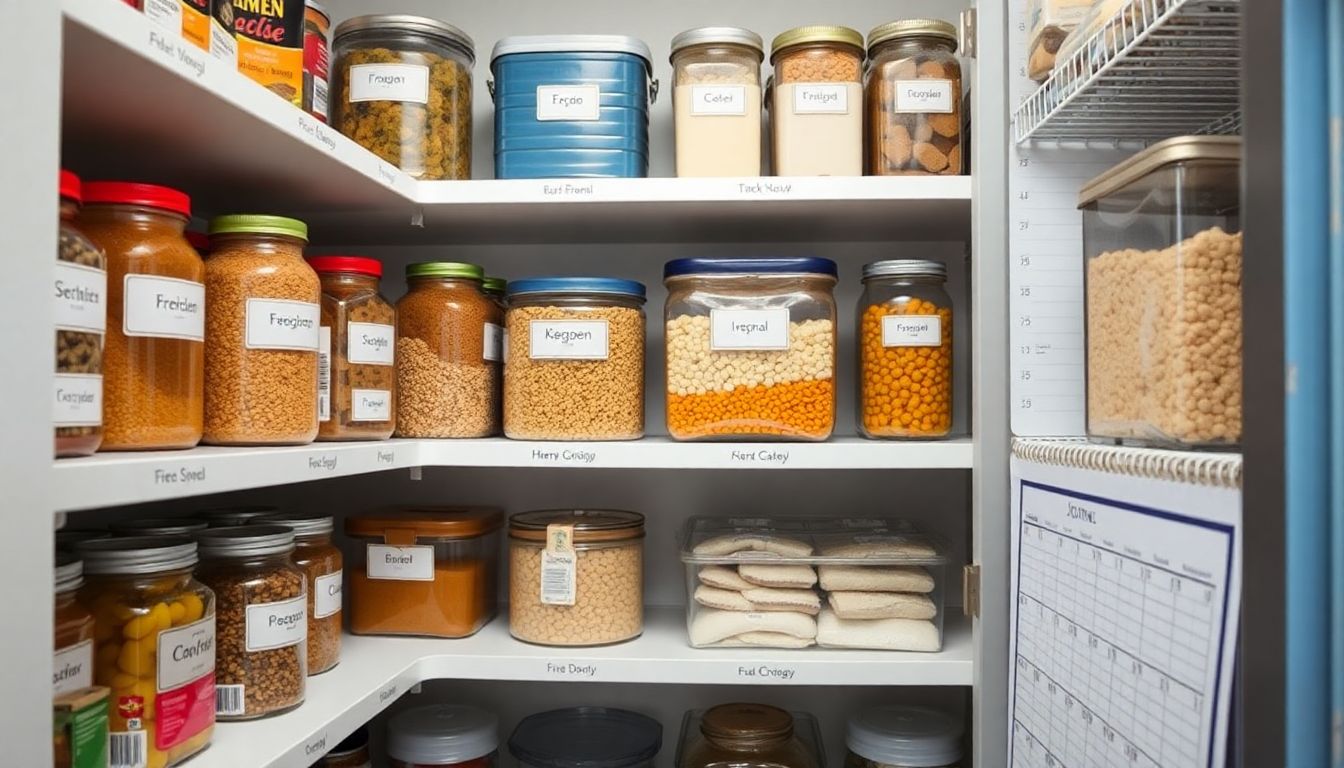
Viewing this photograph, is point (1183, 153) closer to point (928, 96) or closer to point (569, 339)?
point (928, 96)

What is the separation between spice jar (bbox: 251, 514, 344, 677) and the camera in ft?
3.86

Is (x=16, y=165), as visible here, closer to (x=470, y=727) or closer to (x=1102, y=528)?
(x=1102, y=528)

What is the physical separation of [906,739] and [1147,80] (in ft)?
3.03

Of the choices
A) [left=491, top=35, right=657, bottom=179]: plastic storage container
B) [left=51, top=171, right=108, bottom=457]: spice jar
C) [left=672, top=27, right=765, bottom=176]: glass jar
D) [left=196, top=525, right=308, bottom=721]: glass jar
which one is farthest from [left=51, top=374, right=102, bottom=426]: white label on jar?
[left=672, top=27, right=765, bottom=176]: glass jar

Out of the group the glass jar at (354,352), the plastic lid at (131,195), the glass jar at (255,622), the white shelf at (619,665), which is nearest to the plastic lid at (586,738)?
the white shelf at (619,665)

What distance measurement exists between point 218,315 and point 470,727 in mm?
754

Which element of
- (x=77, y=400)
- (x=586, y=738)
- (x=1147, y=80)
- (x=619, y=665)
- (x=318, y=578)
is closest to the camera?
(x=77, y=400)

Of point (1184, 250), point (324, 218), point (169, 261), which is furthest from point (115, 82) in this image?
point (1184, 250)

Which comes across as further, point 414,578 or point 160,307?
point 414,578

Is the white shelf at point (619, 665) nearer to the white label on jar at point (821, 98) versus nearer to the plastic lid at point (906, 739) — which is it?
the plastic lid at point (906, 739)

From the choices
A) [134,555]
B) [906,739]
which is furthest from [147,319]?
[906,739]

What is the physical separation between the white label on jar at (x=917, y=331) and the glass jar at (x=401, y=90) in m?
0.69

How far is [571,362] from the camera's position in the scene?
4.25 ft

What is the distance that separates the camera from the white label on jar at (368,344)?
46.8 inches
